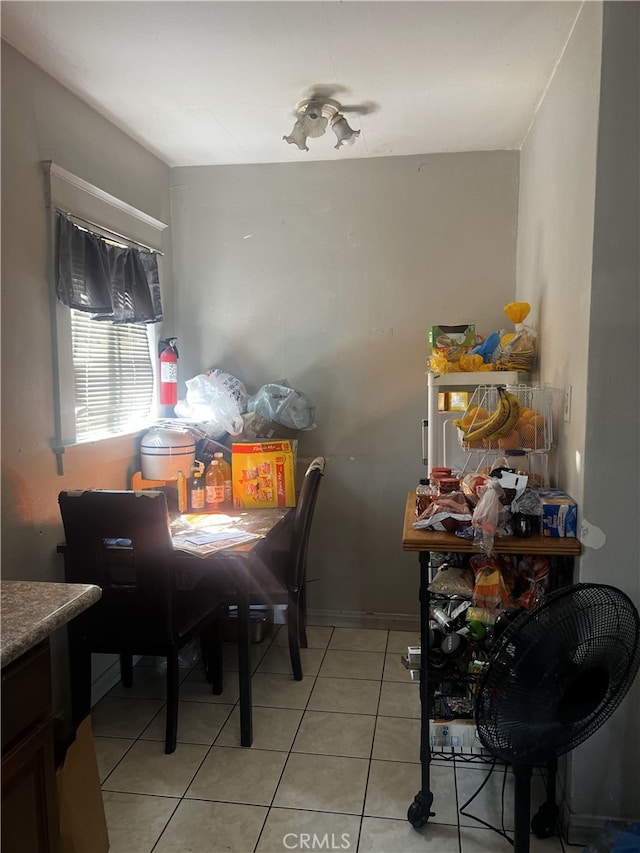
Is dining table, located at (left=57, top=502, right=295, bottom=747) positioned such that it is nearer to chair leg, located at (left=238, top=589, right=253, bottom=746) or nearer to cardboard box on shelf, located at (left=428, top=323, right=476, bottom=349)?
chair leg, located at (left=238, top=589, right=253, bottom=746)

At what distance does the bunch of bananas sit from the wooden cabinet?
1.44m

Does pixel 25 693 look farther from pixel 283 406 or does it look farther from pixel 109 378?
pixel 283 406

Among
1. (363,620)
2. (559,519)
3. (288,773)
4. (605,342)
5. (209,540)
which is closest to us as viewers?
(605,342)

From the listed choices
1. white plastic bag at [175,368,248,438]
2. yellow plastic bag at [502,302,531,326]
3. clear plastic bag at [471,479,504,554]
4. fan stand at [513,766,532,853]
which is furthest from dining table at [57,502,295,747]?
yellow plastic bag at [502,302,531,326]

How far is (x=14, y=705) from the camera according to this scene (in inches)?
45.8

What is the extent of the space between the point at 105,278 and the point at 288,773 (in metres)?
2.04

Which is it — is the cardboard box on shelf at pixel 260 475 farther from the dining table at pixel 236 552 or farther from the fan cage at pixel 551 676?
the fan cage at pixel 551 676

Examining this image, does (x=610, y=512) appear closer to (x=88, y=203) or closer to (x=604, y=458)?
(x=604, y=458)

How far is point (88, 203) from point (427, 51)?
1.44 metres

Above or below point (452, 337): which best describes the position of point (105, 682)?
below

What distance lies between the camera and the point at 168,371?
10.6ft

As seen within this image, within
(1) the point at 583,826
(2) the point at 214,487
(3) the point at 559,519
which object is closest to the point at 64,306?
(2) the point at 214,487

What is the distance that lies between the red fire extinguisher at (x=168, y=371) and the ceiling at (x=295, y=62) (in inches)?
39.2

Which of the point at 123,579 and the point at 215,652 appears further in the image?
the point at 215,652
